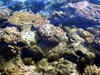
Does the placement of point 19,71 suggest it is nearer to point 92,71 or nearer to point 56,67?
point 56,67

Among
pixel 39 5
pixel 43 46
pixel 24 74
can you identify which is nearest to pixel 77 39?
pixel 43 46

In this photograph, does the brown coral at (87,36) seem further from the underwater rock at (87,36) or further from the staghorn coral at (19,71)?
the staghorn coral at (19,71)

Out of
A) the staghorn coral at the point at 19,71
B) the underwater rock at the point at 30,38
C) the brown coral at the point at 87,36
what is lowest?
the brown coral at the point at 87,36

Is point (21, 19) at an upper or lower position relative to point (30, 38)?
upper

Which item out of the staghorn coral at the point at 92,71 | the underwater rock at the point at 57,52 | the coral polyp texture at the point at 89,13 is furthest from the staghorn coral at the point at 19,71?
the coral polyp texture at the point at 89,13

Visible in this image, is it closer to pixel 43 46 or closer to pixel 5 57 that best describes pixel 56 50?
pixel 43 46

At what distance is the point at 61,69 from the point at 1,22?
161 inches

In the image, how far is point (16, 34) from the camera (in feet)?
9.13

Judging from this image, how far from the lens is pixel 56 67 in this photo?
85.7 inches

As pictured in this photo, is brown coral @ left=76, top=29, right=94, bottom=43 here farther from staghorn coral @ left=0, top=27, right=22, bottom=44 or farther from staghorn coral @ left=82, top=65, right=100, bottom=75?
staghorn coral @ left=0, top=27, right=22, bottom=44

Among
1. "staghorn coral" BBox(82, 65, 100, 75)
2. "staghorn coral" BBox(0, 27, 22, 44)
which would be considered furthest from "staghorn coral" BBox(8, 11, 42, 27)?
"staghorn coral" BBox(82, 65, 100, 75)

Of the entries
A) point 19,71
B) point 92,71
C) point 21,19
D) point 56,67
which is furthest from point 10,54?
point 92,71

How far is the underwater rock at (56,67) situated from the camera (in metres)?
2.03

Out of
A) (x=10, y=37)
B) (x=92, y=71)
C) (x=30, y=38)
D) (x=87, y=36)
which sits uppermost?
(x=10, y=37)
